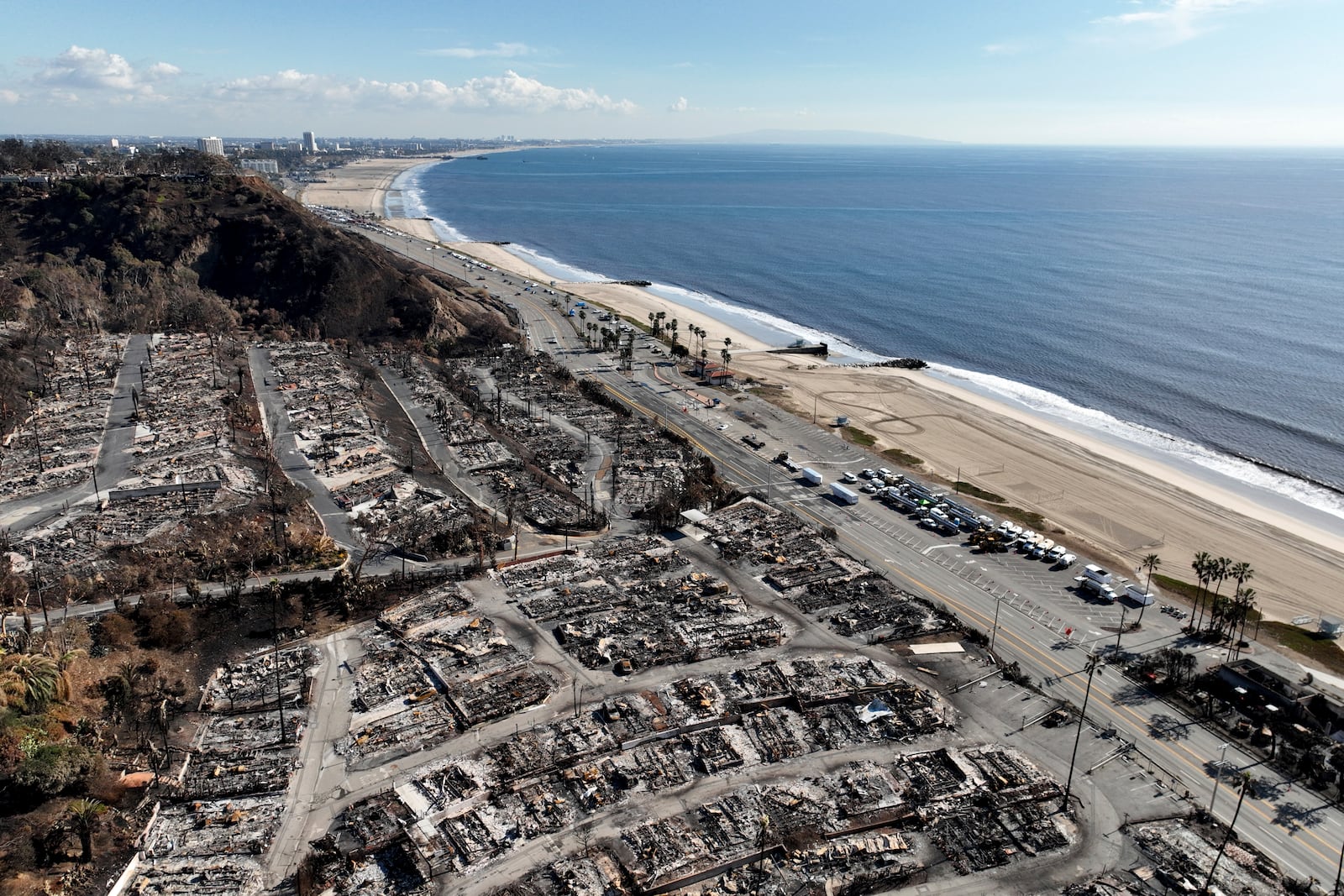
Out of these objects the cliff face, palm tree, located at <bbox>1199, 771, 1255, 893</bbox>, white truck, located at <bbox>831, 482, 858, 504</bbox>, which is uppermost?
the cliff face

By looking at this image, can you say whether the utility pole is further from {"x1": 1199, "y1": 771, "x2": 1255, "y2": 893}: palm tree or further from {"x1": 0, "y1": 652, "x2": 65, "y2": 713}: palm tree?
{"x1": 1199, "y1": 771, "x2": 1255, "y2": 893}: palm tree

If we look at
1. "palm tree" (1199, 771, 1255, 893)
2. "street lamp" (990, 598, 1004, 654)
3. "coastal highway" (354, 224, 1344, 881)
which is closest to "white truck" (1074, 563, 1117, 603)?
"coastal highway" (354, 224, 1344, 881)

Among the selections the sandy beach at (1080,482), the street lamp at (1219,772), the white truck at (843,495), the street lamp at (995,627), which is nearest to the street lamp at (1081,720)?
the street lamp at (995,627)

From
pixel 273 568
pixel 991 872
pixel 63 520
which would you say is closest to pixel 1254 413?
pixel 991 872

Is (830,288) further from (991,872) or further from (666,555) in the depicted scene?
(991,872)

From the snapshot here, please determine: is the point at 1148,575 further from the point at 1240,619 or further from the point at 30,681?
the point at 30,681
